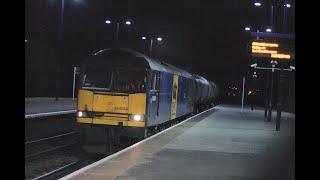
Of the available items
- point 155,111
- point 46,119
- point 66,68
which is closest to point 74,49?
point 66,68

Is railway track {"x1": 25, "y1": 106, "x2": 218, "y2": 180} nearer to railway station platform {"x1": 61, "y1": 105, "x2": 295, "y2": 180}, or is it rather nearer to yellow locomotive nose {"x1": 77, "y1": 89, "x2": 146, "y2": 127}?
yellow locomotive nose {"x1": 77, "y1": 89, "x2": 146, "y2": 127}

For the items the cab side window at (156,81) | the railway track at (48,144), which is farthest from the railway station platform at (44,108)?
the cab side window at (156,81)

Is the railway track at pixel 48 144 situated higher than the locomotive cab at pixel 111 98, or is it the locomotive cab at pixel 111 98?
the locomotive cab at pixel 111 98

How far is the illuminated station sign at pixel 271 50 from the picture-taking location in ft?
85.0

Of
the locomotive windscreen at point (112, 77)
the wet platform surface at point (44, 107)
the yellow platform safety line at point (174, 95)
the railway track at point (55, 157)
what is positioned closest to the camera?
the railway track at point (55, 157)

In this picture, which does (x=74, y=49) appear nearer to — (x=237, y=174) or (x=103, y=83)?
(x=103, y=83)

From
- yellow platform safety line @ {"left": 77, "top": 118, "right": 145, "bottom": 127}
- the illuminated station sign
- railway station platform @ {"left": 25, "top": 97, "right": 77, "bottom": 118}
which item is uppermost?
the illuminated station sign

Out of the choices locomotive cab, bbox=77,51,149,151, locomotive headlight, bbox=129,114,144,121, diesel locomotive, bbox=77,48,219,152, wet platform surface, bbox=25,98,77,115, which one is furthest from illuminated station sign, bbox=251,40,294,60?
wet platform surface, bbox=25,98,77,115

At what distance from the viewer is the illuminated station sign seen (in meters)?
25.9

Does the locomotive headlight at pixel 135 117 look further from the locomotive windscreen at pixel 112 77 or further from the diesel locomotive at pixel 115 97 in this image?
the locomotive windscreen at pixel 112 77
